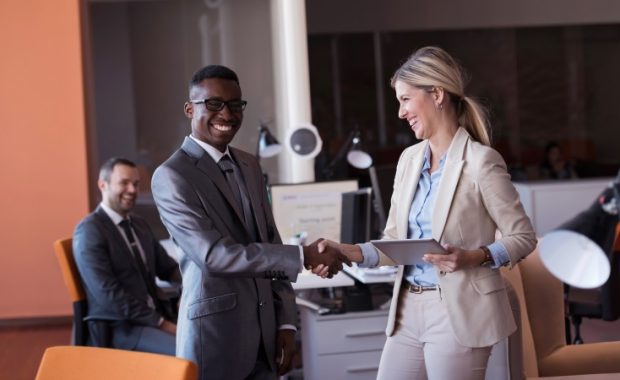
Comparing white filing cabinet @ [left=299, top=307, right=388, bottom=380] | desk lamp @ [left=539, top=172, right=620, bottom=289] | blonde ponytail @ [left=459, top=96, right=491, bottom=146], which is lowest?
white filing cabinet @ [left=299, top=307, right=388, bottom=380]

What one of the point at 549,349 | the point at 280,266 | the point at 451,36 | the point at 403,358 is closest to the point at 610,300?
the point at 549,349

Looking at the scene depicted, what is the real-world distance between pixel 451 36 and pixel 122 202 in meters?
8.65

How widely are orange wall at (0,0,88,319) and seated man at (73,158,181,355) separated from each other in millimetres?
3180

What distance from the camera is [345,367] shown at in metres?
4.24

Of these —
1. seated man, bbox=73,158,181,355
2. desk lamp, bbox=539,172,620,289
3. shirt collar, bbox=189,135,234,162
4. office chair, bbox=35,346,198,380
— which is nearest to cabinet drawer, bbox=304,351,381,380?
seated man, bbox=73,158,181,355

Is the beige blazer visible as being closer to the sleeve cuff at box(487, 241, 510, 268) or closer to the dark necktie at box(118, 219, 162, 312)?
the sleeve cuff at box(487, 241, 510, 268)

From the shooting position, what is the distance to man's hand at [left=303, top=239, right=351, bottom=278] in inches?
103

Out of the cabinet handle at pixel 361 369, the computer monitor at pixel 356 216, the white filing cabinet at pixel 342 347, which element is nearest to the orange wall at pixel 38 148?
the computer monitor at pixel 356 216

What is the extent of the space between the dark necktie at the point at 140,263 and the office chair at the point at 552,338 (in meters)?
1.97

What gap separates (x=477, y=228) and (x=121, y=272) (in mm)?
2406

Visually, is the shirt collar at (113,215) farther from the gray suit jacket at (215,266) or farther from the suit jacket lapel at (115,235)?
the gray suit jacket at (215,266)

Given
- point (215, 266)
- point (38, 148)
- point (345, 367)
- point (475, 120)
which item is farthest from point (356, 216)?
point (38, 148)

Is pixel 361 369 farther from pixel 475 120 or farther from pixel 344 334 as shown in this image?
pixel 475 120

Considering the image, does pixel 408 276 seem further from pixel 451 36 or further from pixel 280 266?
pixel 451 36
